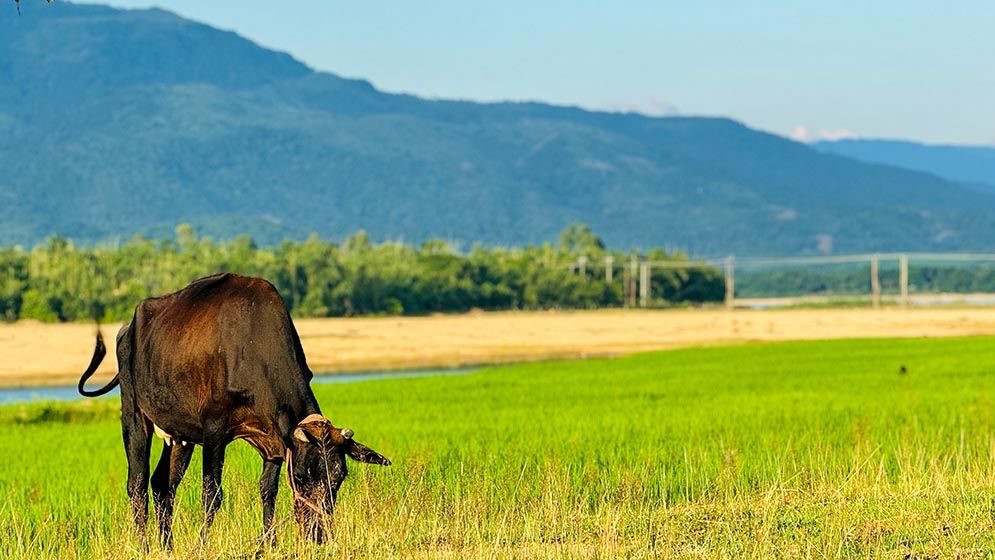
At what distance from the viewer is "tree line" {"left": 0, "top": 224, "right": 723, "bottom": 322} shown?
62.0 metres

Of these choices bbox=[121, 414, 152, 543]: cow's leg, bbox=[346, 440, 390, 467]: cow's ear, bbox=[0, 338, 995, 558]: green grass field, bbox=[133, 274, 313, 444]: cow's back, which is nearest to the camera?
bbox=[346, 440, 390, 467]: cow's ear

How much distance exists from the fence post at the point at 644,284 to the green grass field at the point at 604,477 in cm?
6259

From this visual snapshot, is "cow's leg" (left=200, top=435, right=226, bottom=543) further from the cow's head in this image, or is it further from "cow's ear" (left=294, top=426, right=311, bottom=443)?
"cow's ear" (left=294, top=426, right=311, bottom=443)

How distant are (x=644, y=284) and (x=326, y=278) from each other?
28.4 m

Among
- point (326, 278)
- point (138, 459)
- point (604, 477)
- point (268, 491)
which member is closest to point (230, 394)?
point (268, 491)

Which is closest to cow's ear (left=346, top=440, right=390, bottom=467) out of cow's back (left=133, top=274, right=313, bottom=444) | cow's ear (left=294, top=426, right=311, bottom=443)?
cow's ear (left=294, top=426, right=311, bottom=443)

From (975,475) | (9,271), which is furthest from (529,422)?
(9,271)

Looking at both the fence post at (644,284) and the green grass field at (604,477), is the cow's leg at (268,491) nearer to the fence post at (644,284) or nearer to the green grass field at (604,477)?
the green grass field at (604,477)

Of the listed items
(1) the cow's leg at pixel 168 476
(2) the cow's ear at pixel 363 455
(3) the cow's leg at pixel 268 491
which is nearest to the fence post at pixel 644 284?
(1) the cow's leg at pixel 168 476

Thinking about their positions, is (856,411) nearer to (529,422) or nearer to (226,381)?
(529,422)

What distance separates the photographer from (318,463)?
8.15m

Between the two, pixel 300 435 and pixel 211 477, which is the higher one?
pixel 300 435

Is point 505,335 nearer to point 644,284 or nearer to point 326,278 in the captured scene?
point 326,278

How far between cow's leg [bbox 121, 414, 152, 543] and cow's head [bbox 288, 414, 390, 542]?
2083mm
